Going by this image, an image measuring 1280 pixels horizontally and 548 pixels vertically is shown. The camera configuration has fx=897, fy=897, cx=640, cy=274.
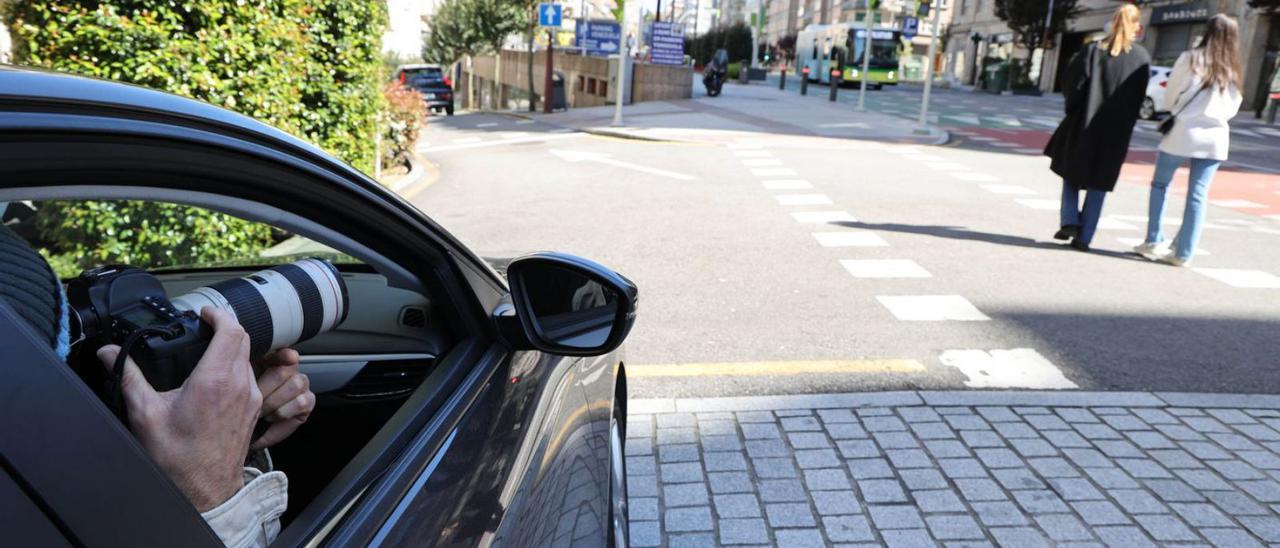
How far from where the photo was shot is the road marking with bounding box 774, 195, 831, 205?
31.5 feet

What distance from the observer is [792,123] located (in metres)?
20.8

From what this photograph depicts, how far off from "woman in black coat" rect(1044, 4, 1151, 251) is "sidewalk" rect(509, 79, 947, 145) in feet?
32.2

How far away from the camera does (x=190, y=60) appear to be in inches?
214

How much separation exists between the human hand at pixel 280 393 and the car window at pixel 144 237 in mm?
304

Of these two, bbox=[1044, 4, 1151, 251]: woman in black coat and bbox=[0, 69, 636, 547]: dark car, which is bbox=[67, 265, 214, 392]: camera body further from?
bbox=[1044, 4, 1151, 251]: woman in black coat

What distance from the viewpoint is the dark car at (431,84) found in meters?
30.5

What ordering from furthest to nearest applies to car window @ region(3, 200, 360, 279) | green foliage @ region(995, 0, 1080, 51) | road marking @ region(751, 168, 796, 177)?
green foliage @ region(995, 0, 1080, 51)
road marking @ region(751, 168, 796, 177)
car window @ region(3, 200, 360, 279)

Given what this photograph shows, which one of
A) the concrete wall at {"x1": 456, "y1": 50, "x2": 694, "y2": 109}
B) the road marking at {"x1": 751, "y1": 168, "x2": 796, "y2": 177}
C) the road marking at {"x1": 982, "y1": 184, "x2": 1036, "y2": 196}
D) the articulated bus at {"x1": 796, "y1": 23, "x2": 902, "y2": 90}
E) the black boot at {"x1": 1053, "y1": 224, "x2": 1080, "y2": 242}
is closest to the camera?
the black boot at {"x1": 1053, "y1": 224, "x2": 1080, "y2": 242}

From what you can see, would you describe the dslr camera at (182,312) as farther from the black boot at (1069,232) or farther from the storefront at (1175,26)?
the storefront at (1175,26)

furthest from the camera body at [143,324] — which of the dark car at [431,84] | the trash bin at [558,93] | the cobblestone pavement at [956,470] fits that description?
the dark car at [431,84]

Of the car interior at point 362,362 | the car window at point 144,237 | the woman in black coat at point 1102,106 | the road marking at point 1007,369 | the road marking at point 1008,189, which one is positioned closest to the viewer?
the car interior at point 362,362

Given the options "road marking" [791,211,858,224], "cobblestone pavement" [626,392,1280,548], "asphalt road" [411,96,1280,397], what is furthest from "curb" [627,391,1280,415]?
"road marking" [791,211,858,224]

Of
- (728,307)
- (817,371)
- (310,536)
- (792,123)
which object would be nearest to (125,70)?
(728,307)

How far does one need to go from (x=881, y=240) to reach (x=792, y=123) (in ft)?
45.1
